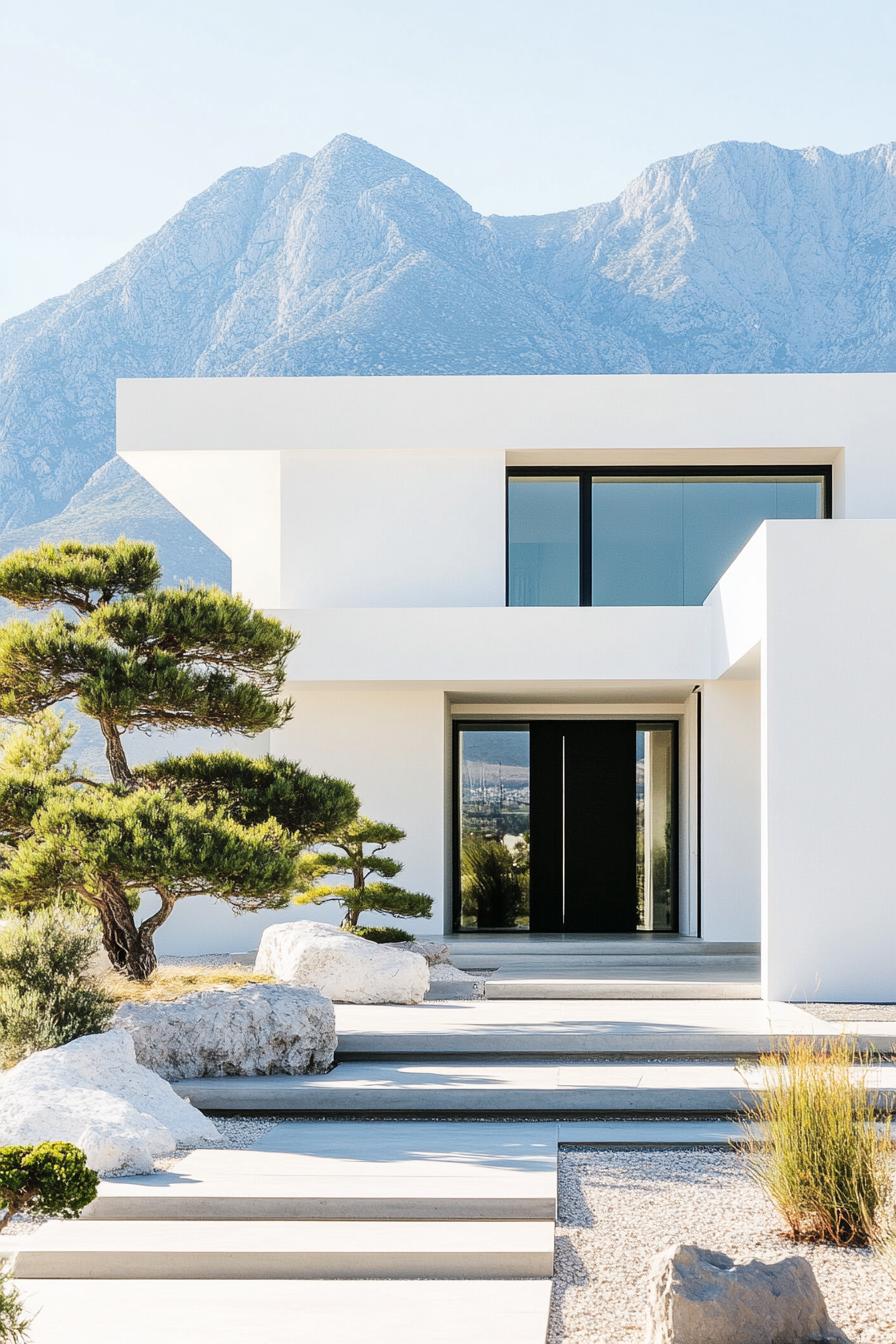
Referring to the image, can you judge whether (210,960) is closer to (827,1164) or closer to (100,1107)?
(100,1107)

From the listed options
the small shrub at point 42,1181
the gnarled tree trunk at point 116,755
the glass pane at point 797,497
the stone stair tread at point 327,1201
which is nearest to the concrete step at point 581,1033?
the gnarled tree trunk at point 116,755

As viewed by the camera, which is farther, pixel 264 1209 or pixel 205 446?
pixel 205 446

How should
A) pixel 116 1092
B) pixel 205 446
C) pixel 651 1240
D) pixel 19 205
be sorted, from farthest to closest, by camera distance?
pixel 19 205 → pixel 205 446 → pixel 116 1092 → pixel 651 1240

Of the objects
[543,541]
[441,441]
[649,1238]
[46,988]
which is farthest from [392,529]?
[649,1238]

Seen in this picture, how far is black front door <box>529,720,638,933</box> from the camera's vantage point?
16062 millimetres

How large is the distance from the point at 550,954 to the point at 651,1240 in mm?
8456

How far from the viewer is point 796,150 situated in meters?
78.4

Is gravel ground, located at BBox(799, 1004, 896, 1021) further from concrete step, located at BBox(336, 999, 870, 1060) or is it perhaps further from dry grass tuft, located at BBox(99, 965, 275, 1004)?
dry grass tuft, located at BBox(99, 965, 275, 1004)

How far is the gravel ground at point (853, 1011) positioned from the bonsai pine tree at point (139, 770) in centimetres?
314

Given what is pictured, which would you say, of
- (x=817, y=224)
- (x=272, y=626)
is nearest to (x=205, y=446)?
(x=272, y=626)

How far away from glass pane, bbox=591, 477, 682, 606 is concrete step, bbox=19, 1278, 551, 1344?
11.1 m

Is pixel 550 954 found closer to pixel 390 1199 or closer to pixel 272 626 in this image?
pixel 272 626

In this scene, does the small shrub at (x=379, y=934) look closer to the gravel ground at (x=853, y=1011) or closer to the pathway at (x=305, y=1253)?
the gravel ground at (x=853, y=1011)

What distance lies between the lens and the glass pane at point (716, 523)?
1481 cm
